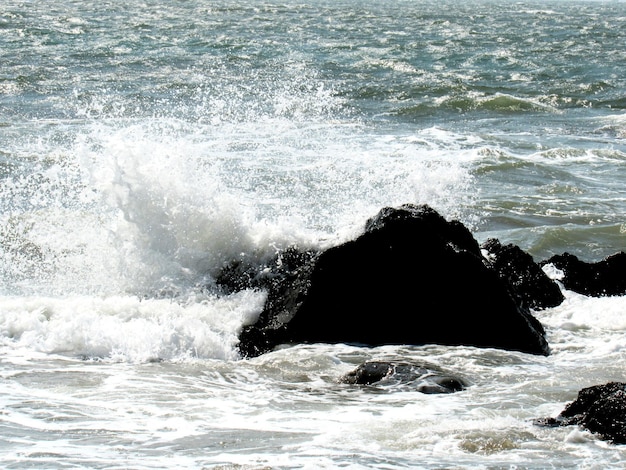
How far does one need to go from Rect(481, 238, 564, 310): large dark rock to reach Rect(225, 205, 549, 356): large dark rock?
3.19 ft

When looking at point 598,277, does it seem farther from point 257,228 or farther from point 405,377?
point 405,377

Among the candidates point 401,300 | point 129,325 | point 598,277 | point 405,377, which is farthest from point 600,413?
point 598,277

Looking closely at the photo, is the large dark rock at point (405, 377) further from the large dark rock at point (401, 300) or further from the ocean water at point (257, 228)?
the large dark rock at point (401, 300)

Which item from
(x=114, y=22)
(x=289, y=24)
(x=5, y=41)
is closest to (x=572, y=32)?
(x=289, y=24)

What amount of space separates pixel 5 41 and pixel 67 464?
2758 centimetres

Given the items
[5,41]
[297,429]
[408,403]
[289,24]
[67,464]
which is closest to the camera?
[67,464]

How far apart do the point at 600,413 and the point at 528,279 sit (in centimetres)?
344

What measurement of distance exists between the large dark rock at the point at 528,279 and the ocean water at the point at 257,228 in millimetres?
212

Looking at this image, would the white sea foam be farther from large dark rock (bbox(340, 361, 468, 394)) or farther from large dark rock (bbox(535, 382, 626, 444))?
large dark rock (bbox(535, 382, 626, 444))

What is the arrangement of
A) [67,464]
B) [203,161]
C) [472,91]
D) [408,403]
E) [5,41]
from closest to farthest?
[67,464] < [408,403] < [203,161] < [472,91] < [5,41]

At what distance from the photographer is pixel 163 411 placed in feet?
18.9

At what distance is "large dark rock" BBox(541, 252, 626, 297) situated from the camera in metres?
8.88

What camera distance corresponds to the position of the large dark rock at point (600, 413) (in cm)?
510

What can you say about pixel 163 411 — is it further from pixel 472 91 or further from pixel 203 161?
pixel 472 91
